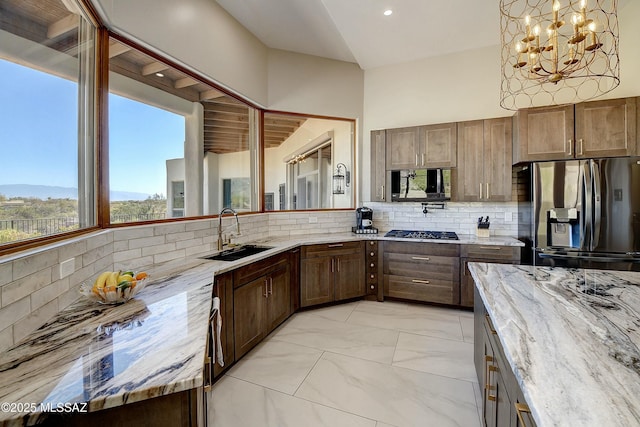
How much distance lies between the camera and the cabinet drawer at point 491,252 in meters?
3.22

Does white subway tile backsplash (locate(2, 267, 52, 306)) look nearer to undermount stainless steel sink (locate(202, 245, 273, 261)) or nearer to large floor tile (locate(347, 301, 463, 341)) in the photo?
undermount stainless steel sink (locate(202, 245, 273, 261))

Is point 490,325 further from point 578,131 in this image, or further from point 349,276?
point 578,131

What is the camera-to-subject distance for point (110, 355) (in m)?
0.99

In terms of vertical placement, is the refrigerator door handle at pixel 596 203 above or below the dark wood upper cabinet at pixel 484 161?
below

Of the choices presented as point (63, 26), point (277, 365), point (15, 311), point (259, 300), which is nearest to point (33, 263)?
point (15, 311)

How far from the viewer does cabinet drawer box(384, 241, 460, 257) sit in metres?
3.40

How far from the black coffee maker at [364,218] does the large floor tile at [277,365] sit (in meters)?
1.88

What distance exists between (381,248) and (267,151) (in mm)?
2041

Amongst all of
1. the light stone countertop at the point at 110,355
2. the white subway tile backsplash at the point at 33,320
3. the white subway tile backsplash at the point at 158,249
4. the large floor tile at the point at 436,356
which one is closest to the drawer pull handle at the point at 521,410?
the light stone countertop at the point at 110,355

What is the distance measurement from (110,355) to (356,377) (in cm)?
176

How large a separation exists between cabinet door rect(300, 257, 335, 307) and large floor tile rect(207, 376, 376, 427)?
1390mm

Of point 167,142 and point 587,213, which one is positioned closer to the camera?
point 167,142

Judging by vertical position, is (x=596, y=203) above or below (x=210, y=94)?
below

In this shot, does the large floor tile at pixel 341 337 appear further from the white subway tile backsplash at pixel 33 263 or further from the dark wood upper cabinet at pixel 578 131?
the dark wood upper cabinet at pixel 578 131
